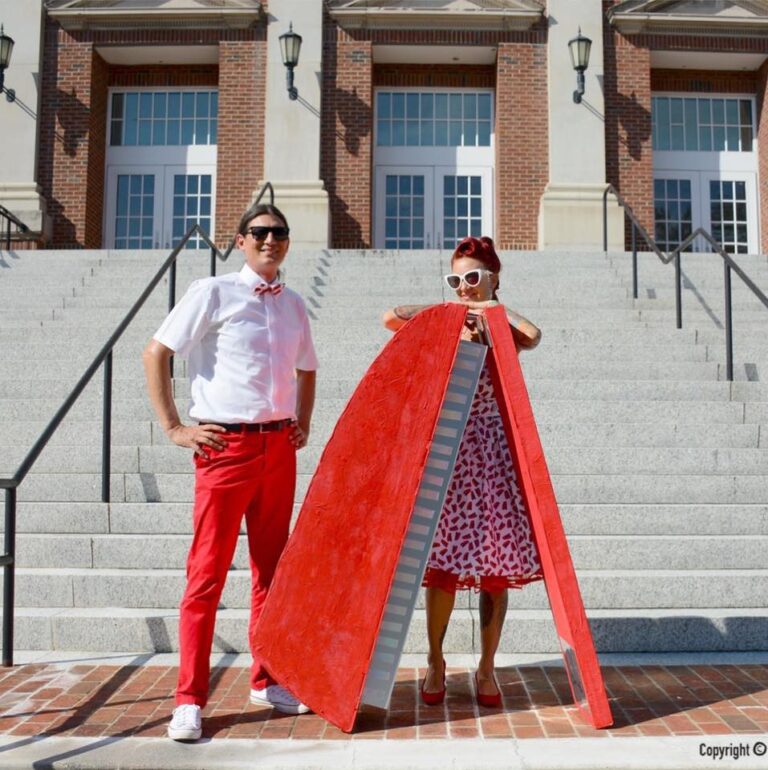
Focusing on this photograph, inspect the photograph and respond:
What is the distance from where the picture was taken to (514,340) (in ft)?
11.8

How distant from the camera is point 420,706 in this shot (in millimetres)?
3570

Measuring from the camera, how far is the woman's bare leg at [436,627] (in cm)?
356

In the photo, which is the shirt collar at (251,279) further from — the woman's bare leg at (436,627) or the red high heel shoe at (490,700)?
the red high heel shoe at (490,700)

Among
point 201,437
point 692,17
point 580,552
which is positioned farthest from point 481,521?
Result: point 692,17

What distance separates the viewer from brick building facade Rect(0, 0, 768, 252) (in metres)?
15.0

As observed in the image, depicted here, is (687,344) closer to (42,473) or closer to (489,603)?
(489,603)

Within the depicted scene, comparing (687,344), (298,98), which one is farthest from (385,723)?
(298,98)

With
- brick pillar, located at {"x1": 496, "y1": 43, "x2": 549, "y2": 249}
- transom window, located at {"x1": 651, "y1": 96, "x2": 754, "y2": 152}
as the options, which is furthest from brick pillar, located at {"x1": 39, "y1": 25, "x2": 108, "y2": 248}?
transom window, located at {"x1": 651, "y1": 96, "x2": 754, "y2": 152}

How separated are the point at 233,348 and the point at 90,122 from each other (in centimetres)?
1354

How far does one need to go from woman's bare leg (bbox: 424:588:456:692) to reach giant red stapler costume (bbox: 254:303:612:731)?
0.83 ft

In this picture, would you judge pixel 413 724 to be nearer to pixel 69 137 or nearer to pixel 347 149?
pixel 347 149

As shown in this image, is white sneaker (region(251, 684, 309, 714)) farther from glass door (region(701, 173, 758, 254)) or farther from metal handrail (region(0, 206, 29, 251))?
glass door (region(701, 173, 758, 254))

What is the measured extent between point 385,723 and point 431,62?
14513 millimetres

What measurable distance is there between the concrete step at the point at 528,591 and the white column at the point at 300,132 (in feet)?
34.3
